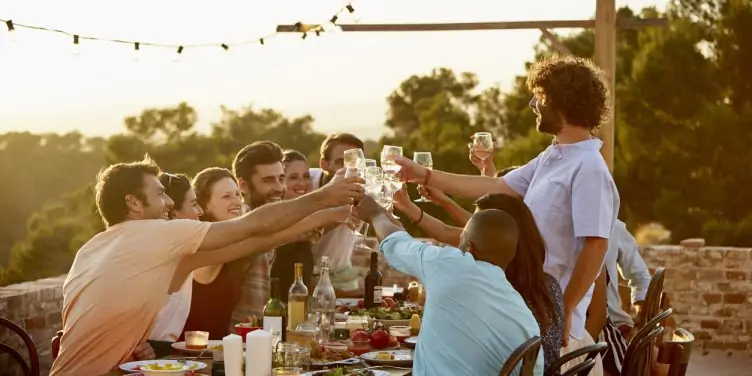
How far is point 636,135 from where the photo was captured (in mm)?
20703

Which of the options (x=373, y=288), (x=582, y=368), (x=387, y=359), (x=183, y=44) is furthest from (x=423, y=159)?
(x=183, y=44)

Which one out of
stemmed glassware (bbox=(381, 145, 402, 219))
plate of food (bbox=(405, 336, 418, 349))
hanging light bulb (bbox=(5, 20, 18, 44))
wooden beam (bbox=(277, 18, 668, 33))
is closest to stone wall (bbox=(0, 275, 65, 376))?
hanging light bulb (bbox=(5, 20, 18, 44))

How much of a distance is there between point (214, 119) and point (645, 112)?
50.8ft

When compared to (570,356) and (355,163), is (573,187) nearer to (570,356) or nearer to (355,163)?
(570,356)

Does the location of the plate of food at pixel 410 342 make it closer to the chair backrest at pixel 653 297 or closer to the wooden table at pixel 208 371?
the wooden table at pixel 208 371

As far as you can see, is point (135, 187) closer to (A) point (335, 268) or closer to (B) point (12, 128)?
(A) point (335, 268)

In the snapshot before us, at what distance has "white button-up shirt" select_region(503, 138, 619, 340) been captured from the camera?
3496 millimetres

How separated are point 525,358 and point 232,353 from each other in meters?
0.74

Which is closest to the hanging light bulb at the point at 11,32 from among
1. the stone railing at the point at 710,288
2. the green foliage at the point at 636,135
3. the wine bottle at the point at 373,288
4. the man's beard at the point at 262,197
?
the man's beard at the point at 262,197

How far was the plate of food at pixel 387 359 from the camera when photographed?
3539 millimetres

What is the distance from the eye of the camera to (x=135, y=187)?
3.72 meters

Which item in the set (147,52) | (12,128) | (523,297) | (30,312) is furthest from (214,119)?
(523,297)

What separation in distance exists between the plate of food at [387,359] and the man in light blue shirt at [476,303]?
61 cm

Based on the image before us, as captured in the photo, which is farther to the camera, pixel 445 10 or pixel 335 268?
pixel 445 10
